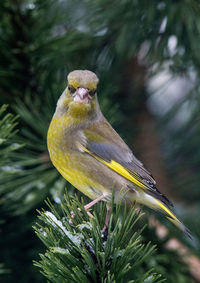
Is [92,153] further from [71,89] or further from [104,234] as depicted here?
[104,234]

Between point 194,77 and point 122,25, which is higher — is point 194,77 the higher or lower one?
the lower one

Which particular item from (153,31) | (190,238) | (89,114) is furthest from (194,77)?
(190,238)

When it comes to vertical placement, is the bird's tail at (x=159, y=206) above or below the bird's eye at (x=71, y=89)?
below

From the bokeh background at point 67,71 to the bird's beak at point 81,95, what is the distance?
105mm

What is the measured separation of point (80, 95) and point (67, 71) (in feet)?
0.83

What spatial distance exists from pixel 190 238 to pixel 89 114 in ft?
2.97

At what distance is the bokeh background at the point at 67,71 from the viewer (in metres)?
2.32

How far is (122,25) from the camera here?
2.51 metres

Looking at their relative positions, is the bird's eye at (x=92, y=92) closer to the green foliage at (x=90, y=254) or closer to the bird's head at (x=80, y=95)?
the bird's head at (x=80, y=95)

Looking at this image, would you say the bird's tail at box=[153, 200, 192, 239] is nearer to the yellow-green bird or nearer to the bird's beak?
the yellow-green bird

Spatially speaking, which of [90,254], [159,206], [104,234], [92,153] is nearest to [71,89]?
[92,153]

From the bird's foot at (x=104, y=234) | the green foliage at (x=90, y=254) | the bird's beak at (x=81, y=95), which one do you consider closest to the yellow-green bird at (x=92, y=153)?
the bird's beak at (x=81, y=95)

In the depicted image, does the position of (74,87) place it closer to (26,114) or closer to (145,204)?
(26,114)

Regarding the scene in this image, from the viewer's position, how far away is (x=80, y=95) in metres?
2.41
